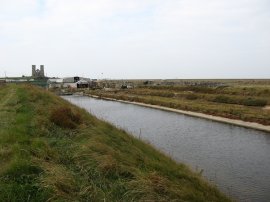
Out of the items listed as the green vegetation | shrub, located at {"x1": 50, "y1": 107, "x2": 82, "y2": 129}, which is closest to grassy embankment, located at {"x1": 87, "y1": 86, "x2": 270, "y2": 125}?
the green vegetation

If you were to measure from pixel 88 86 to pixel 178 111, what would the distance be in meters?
82.7

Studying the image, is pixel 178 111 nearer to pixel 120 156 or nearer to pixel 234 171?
pixel 234 171

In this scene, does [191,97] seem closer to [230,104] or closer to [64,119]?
[230,104]

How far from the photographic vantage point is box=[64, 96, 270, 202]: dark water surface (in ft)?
49.7

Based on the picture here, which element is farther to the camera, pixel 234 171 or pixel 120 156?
pixel 234 171

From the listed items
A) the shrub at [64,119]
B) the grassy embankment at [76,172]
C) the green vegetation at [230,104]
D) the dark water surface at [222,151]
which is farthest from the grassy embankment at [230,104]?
the grassy embankment at [76,172]

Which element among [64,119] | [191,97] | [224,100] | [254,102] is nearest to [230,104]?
[224,100]

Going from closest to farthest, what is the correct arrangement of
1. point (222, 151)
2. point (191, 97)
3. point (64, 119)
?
point (64, 119), point (222, 151), point (191, 97)

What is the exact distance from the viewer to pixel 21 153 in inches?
396

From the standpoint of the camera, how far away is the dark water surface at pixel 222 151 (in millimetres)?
15148

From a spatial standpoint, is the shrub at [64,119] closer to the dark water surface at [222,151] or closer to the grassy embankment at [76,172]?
the grassy embankment at [76,172]

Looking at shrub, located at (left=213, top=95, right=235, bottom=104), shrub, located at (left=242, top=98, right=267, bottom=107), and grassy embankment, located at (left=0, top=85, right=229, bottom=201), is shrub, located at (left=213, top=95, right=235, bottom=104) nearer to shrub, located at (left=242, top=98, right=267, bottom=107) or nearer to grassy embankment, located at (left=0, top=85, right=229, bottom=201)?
shrub, located at (left=242, top=98, right=267, bottom=107)

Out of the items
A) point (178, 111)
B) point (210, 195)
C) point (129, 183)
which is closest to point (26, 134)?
point (129, 183)

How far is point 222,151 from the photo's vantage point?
2233 centimetres
